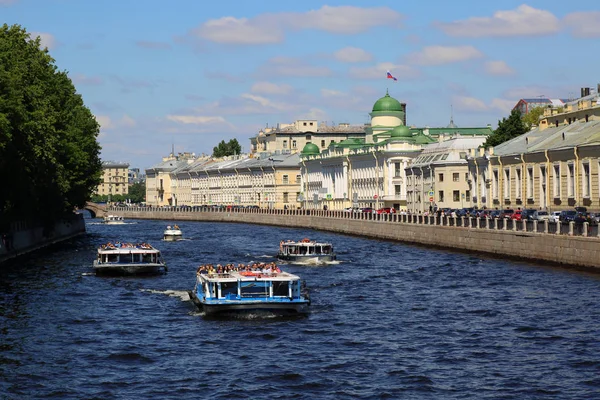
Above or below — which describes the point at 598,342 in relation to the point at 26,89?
below

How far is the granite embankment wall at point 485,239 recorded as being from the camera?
55750 millimetres

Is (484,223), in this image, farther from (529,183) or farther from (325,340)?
(325,340)

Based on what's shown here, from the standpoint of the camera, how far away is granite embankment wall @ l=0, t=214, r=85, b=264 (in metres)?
69.7

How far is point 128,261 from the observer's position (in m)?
63.8

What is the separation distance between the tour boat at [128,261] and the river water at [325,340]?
117 cm

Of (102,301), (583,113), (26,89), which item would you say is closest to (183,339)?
(102,301)

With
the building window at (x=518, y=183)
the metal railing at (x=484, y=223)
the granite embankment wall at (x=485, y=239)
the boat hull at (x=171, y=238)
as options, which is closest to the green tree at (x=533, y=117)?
the metal railing at (x=484, y=223)

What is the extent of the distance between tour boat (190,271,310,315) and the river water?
0.62 m

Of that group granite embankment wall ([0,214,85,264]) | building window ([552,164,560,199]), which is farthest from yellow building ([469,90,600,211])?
granite embankment wall ([0,214,85,264])

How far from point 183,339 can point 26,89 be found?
34.7 metres

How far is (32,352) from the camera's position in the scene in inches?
1409

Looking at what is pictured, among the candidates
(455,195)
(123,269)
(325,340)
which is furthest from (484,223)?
(455,195)

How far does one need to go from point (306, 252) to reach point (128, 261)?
1313cm

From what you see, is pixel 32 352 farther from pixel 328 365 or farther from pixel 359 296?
pixel 359 296
